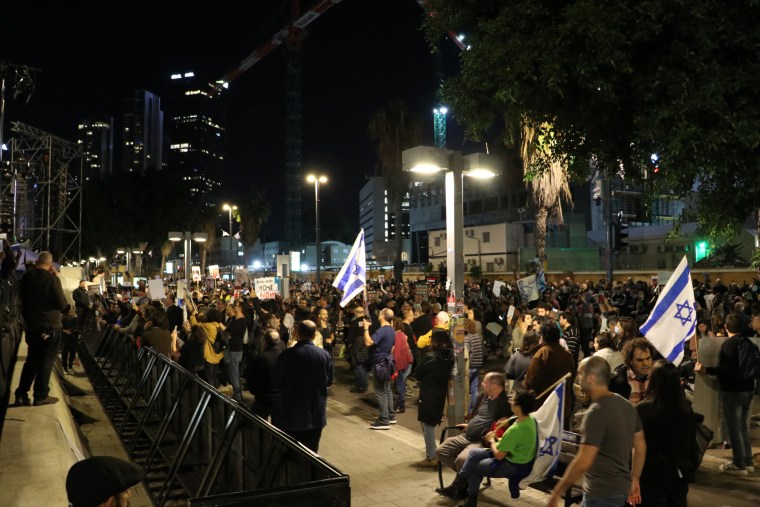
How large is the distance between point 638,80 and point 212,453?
Result: 565 centimetres

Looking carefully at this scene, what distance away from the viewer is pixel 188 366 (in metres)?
10.4

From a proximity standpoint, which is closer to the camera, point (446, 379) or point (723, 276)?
point (446, 379)

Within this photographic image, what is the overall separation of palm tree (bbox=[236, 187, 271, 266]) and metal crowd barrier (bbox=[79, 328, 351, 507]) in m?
50.8

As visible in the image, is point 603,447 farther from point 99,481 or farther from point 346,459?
point 346,459

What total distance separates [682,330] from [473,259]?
162 feet

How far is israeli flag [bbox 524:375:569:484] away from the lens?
18.6 feet

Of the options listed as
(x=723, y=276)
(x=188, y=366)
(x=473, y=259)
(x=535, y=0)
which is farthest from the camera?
(x=473, y=259)

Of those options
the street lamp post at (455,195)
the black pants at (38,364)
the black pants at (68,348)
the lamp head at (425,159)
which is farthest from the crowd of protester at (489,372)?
the black pants at (38,364)

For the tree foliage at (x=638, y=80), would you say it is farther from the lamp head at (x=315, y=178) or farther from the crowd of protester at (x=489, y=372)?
the lamp head at (x=315, y=178)

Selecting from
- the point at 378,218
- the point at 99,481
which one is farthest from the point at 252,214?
the point at 378,218

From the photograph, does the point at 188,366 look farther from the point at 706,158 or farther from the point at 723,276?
the point at 723,276

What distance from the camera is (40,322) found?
679 centimetres

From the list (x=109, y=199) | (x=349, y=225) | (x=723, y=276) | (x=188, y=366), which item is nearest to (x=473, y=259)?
(x=723, y=276)

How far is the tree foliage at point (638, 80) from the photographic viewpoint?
5.74 meters
